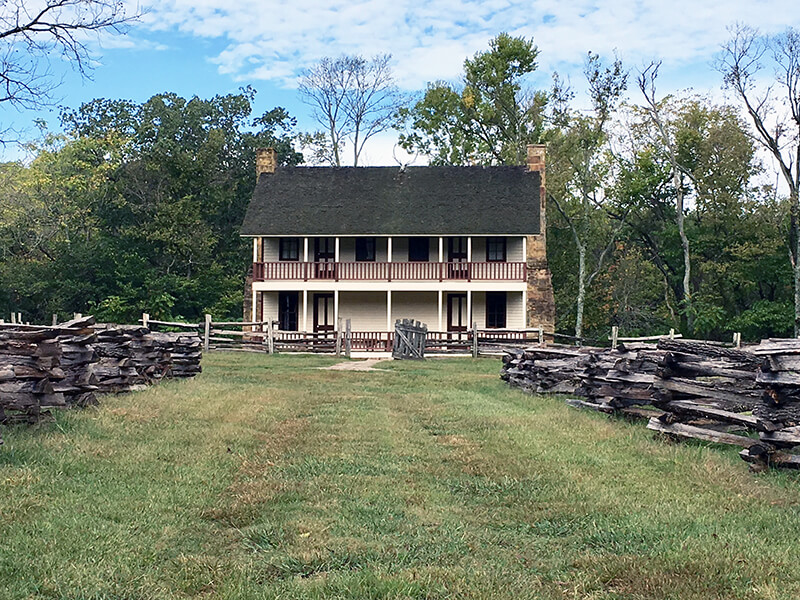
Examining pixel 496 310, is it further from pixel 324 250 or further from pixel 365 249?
pixel 324 250

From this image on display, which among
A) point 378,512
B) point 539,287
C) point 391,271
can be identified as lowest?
point 378,512

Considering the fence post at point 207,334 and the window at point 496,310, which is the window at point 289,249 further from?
the window at point 496,310

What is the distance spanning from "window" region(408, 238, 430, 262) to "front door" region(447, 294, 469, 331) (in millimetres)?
2131

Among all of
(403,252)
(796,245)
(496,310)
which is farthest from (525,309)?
(796,245)

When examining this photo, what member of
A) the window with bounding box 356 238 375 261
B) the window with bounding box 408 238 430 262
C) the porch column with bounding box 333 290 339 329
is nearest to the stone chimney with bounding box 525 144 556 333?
the window with bounding box 408 238 430 262

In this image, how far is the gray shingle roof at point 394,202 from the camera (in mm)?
37219

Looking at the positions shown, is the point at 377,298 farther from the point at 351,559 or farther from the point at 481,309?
the point at 351,559

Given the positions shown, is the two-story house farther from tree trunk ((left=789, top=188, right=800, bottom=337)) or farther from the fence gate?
tree trunk ((left=789, top=188, right=800, bottom=337))

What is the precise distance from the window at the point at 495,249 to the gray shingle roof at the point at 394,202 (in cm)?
140

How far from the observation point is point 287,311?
39.3 metres

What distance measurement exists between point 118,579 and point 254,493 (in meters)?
2.19

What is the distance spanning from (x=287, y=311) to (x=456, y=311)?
25.2 ft

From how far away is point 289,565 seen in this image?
5566mm

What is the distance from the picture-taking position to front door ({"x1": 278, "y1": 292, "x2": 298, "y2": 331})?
39062 millimetres
